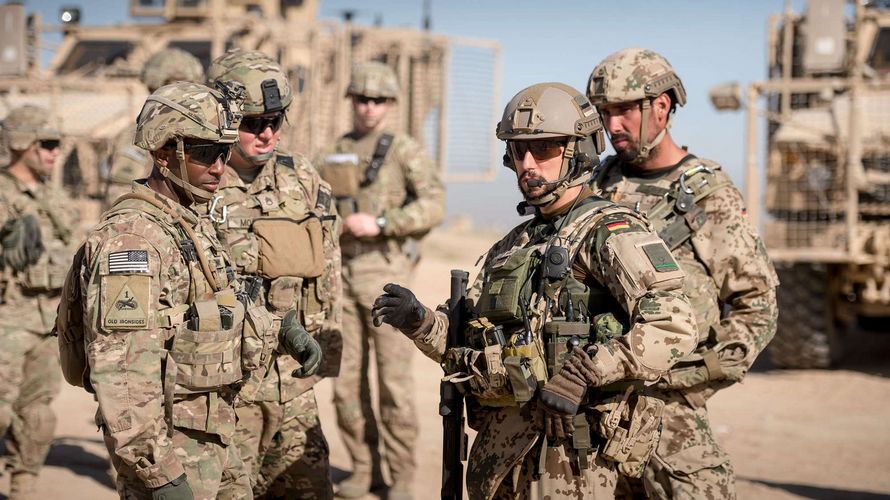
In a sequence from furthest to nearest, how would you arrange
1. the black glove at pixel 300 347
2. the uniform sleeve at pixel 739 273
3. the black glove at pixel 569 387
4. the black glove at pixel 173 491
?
1. the uniform sleeve at pixel 739 273
2. the black glove at pixel 300 347
3. the black glove at pixel 173 491
4. the black glove at pixel 569 387

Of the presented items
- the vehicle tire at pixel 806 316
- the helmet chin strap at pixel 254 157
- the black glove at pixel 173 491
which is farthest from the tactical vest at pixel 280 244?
the vehicle tire at pixel 806 316

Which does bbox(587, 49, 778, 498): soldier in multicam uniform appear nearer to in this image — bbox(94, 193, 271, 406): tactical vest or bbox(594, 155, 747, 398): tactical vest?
bbox(594, 155, 747, 398): tactical vest

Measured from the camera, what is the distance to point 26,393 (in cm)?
591

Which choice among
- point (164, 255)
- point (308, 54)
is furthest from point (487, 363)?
point (308, 54)

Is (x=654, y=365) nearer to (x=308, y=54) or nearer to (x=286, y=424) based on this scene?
(x=286, y=424)

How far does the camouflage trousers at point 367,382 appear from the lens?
6012mm

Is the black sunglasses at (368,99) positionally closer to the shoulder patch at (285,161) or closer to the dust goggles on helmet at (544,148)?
the shoulder patch at (285,161)

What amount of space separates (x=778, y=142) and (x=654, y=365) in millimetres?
6932

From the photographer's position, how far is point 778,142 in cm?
958

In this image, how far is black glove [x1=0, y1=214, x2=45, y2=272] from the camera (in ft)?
18.7

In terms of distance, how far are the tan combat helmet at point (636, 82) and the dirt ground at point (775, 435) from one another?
2.86 m

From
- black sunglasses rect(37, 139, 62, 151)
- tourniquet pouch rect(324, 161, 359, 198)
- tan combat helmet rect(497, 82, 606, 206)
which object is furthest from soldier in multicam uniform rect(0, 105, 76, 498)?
tan combat helmet rect(497, 82, 606, 206)

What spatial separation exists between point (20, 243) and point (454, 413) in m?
3.13

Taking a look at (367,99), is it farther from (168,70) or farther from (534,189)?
(534,189)
